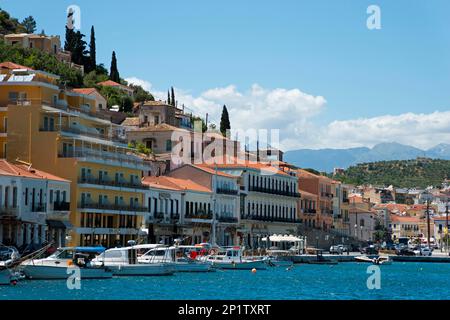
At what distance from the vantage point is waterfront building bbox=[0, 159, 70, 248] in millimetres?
63656

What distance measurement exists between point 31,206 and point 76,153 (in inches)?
378

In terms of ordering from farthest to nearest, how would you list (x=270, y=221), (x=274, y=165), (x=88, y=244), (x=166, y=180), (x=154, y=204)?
(x=274, y=165), (x=270, y=221), (x=166, y=180), (x=154, y=204), (x=88, y=244)

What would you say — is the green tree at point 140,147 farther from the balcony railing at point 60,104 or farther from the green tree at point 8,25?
the green tree at point 8,25

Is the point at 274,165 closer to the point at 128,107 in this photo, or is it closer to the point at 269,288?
the point at 128,107

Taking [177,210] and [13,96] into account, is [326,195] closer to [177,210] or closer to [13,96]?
[177,210]

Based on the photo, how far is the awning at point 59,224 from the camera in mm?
68875

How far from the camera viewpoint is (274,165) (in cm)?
12988

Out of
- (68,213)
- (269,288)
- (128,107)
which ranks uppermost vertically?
(128,107)

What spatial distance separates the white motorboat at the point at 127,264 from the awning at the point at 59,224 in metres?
9.51

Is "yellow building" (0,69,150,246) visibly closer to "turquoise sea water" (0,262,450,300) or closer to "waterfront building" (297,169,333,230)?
"turquoise sea water" (0,262,450,300)

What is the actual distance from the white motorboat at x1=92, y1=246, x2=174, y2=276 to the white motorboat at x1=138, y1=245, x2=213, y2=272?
6.27ft

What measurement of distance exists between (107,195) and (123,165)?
152 inches

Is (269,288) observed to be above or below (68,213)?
below
